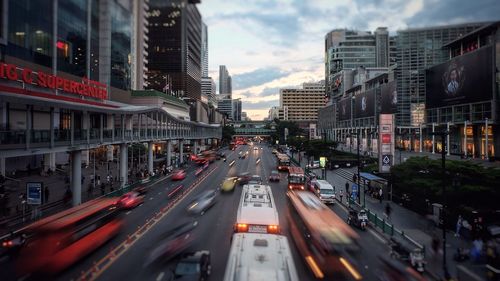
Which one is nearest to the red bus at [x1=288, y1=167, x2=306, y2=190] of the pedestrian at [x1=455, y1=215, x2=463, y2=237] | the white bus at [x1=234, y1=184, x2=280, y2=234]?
the white bus at [x1=234, y1=184, x2=280, y2=234]

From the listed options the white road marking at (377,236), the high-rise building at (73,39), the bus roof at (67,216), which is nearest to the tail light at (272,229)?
the white road marking at (377,236)

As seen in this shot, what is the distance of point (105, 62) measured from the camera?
7475 centimetres

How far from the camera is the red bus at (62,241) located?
710 inches

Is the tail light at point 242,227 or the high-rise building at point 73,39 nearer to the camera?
the tail light at point 242,227

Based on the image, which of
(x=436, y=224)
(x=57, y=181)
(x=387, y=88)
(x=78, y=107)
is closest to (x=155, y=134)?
(x=57, y=181)

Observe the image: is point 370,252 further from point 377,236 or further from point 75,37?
point 75,37

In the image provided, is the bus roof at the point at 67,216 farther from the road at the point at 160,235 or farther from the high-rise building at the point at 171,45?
the high-rise building at the point at 171,45

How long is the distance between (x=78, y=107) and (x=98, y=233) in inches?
577

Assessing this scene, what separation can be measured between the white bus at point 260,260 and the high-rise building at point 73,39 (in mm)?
43560

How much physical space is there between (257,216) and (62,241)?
10153 mm

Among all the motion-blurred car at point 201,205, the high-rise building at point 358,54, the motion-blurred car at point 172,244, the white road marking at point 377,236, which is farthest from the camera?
the high-rise building at point 358,54

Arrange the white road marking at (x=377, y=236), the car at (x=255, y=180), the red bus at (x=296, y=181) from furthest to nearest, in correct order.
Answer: the car at (x=255, y=180)
the red bus at (x=296, y=181)
the white road marking at (x=377, y=236)

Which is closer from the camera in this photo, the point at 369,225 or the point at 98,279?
the point at 98,279

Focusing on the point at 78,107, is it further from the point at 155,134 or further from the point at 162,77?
the point at 162,77
